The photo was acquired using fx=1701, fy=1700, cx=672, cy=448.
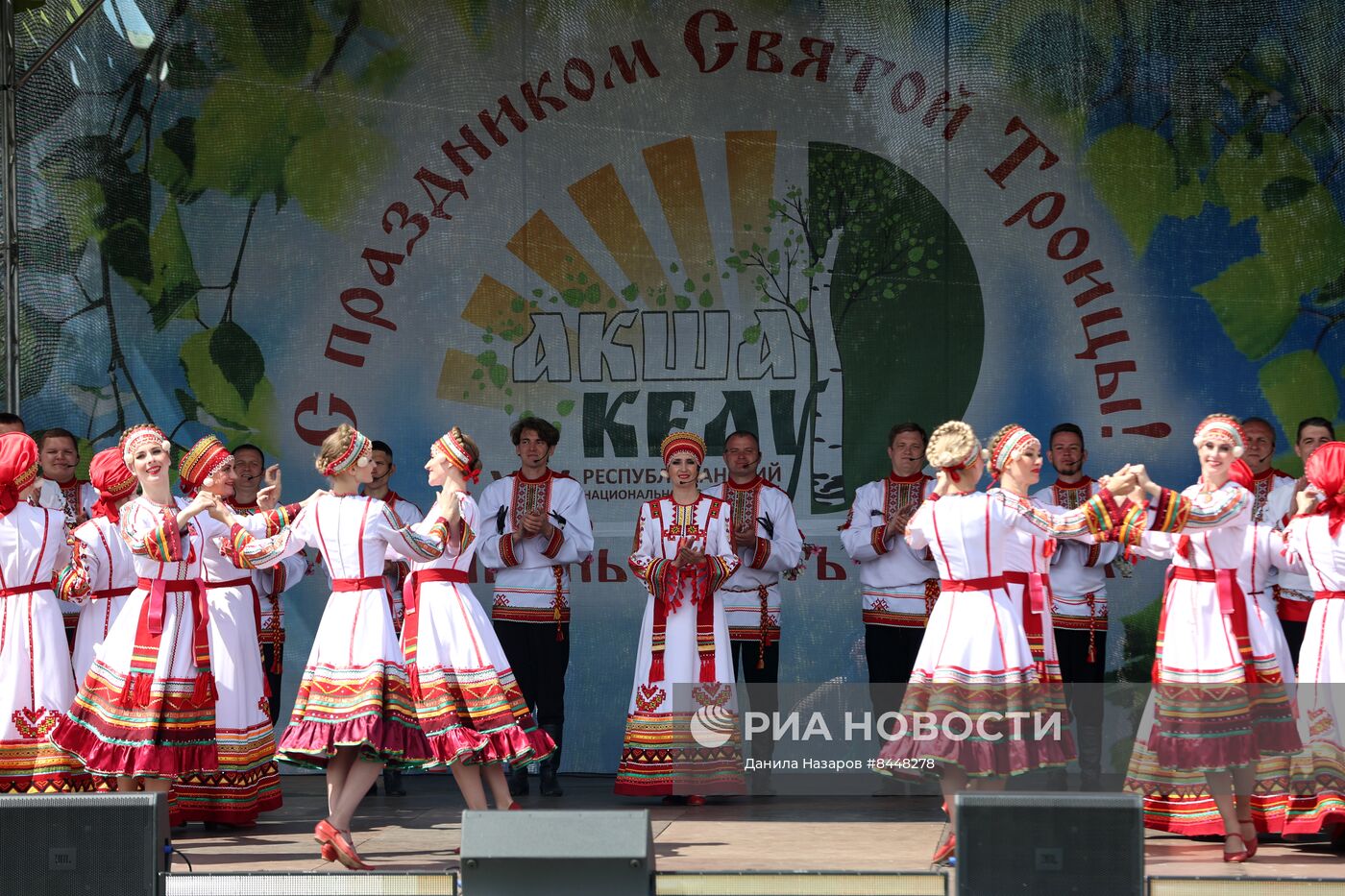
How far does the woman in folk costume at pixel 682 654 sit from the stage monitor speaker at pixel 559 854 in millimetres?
2837

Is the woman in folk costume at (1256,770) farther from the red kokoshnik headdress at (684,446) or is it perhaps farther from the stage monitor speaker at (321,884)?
the stage monitor speaker at (321,884)

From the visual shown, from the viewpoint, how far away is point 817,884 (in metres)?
4.14

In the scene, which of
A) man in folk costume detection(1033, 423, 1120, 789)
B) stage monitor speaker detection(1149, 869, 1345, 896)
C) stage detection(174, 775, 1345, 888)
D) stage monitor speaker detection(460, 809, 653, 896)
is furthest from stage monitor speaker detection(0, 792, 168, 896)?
man in folk costume detection(1033, 423, 1120, 789)

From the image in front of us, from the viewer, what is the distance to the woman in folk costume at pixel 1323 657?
5.68 metres

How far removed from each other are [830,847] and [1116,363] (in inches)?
120

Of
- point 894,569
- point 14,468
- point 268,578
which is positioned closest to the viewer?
point 14,468

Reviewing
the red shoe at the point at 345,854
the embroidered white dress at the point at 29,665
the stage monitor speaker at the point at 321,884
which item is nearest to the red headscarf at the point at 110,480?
the embroidered white dress at the point at 29,665

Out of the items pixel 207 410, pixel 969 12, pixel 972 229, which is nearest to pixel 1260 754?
pixel 972 229

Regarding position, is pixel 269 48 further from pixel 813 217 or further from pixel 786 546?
pixel 786 546

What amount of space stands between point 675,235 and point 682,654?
2.12 metres

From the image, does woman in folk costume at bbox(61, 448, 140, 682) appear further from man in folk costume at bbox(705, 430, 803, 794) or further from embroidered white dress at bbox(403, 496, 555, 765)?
man in folk costume at bbox(705, 430, 803, 794)

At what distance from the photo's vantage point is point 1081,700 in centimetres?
746

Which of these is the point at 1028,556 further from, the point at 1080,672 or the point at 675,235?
the point at 675,235

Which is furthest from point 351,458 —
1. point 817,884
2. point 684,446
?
point 817,884
